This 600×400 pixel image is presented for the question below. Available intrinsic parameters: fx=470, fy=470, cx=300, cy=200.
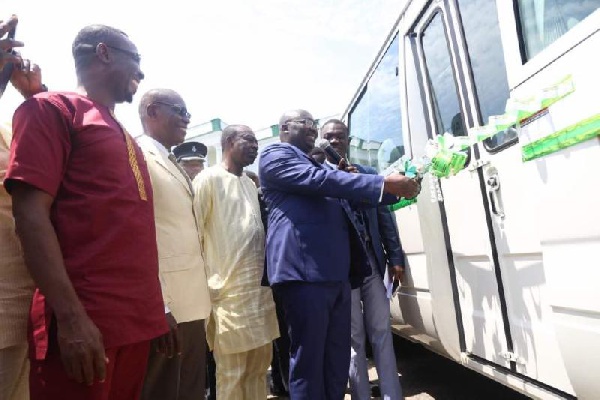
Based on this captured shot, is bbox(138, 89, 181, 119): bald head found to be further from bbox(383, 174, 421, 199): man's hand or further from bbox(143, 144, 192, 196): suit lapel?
bbox(383, 174, 421, 199): man's hand

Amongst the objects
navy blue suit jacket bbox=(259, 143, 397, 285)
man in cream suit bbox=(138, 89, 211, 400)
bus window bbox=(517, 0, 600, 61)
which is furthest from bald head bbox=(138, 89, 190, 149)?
bus window bbox=(517, 0, 600, 61)

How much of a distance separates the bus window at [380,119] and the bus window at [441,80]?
413 millimetres

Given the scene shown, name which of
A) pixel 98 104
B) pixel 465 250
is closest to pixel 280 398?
pixel 465 250

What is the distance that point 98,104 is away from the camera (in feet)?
4.87

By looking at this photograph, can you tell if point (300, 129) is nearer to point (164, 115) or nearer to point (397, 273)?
point (164, 115)

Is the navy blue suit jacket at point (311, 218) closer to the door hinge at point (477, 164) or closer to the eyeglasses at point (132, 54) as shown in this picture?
the door hinge at point (477, 164)

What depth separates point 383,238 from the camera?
10.1ft

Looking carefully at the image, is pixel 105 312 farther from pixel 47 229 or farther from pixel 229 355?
pixel 229 355

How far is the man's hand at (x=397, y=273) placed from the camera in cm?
299

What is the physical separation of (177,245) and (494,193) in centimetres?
135

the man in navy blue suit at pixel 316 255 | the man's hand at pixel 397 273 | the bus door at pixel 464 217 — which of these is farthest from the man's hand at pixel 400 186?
the man's hand at pixel 397 273

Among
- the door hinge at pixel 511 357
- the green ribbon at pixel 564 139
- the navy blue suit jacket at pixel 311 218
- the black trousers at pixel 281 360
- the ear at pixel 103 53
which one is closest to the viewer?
the green ribbon at pixel 564 139

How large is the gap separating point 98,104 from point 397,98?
2.03 meters

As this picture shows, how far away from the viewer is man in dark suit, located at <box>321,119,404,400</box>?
277 centimetres
